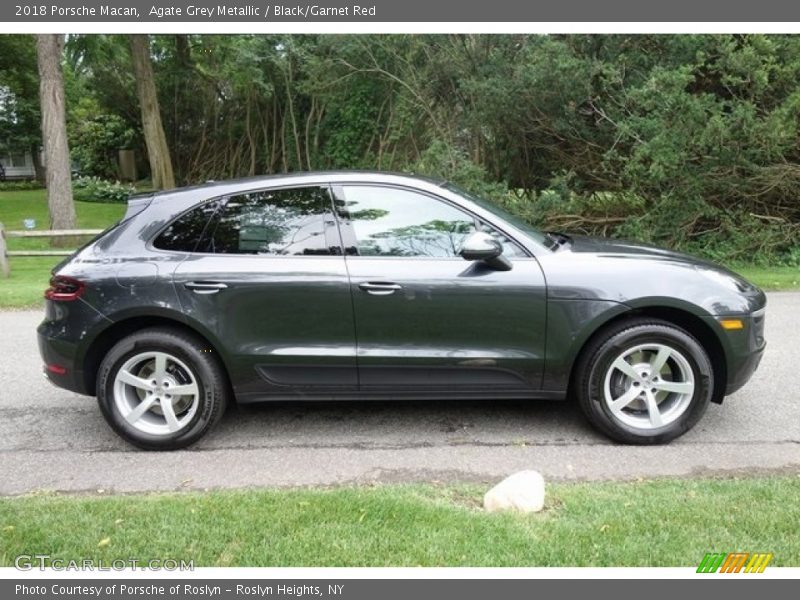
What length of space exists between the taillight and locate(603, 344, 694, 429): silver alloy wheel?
3.26m

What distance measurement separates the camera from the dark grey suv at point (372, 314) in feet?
12.7

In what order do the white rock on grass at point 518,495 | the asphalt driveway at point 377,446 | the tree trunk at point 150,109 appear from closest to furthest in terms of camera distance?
the white rock on grass at point 518,495
the asphalt driveway at point 377,446
the tree trunk at point 150,109

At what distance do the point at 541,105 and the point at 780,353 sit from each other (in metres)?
7.19

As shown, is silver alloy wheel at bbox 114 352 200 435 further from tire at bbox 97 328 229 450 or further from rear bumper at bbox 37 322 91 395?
rear bumper at bbox 37 322 91 395

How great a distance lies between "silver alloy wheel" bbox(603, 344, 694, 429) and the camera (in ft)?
12.9

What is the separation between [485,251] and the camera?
379 cm

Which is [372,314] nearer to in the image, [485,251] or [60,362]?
[485,251]

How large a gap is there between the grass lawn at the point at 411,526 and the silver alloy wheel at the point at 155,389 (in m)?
0.72

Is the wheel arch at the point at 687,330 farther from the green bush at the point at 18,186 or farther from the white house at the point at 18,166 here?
the white house at the point at 18,166

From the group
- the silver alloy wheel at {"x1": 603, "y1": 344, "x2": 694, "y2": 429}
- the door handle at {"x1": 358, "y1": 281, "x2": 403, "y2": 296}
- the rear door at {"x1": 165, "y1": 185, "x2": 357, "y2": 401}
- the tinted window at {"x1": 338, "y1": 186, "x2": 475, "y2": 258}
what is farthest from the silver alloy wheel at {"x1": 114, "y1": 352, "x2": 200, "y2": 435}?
the silver alloy wheel at {"x1": 603, "y1": 344, "x2": 694, "y2": 429}

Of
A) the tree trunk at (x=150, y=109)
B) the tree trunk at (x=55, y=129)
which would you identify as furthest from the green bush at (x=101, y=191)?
the tree trunk at (x=55, y=129)

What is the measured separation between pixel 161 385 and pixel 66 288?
2.72ft

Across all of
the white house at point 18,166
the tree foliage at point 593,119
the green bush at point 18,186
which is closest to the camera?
the tree foliage at point 593,119

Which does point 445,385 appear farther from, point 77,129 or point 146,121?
point 77,129
